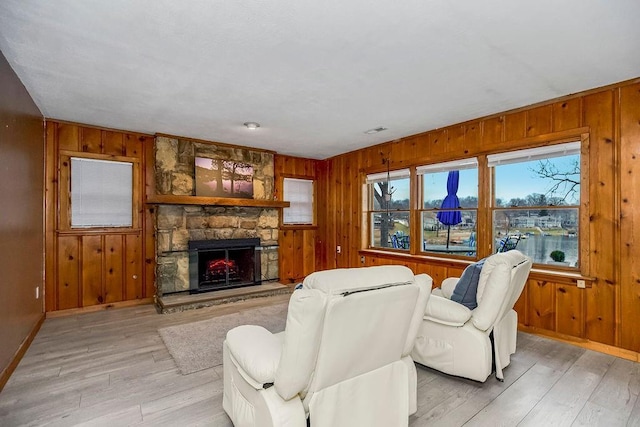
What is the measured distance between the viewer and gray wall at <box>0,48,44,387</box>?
2.44 metres

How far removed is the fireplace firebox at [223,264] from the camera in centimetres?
481

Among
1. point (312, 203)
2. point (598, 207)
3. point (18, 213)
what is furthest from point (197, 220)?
point (598, 207)

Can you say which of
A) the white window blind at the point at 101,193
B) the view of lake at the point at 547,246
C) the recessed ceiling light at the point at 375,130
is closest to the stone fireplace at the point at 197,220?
the white window blind at the point at 101,193

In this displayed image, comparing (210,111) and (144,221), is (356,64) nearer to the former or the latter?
(210,111)

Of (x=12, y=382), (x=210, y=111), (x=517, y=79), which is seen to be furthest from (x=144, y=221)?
(x=517, y=79)

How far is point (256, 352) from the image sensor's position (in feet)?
5.21

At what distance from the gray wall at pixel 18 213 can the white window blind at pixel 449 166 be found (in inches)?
180

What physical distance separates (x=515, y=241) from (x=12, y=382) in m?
4.98

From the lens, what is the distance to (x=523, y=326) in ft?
11.4

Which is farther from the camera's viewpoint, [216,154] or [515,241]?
[216,154]

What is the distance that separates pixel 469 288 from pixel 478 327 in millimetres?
325

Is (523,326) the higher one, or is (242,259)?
(242,259)

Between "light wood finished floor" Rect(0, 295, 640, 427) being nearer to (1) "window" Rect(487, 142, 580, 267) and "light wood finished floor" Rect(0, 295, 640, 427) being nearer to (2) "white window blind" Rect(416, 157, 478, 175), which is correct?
(1) "window" Rect(487, 142, 580, 267)

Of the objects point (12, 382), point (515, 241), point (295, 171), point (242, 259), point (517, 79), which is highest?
point (517, 79)
